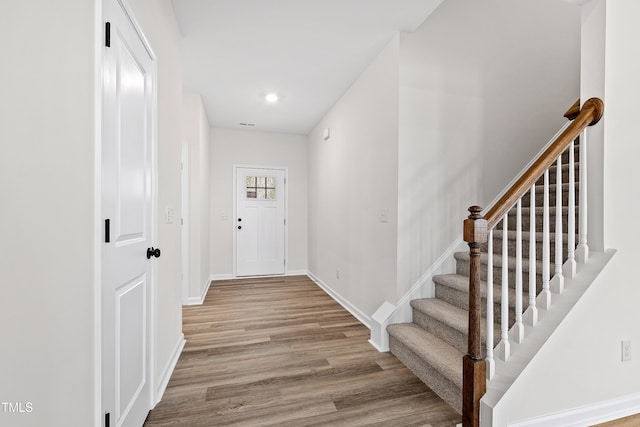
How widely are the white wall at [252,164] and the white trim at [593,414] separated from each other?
13.7 feet

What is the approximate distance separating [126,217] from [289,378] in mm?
1506

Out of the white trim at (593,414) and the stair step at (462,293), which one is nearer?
the white trim at (593,414)

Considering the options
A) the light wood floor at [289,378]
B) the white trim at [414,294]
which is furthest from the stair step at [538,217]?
the light wood floor at [289,378]

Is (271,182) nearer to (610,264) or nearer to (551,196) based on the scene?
(551,196)

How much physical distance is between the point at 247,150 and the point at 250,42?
8.80 feet

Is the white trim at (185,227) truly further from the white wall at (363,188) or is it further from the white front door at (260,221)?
the white wall at (363,188)

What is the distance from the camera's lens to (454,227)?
2631 mm

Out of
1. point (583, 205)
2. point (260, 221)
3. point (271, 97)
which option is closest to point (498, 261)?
point (583, 205)

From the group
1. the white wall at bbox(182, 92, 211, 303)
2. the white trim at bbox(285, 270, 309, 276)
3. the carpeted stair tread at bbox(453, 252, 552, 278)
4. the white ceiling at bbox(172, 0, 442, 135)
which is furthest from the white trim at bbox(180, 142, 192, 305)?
the carpeted stair tread at bbox(453, 252, 552, 278)

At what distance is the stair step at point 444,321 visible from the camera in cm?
194

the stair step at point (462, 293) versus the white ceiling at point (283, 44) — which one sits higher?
the white ceiling at point (283, 44)

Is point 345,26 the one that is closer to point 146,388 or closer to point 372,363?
point 372,363

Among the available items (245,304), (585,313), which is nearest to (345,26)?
(585,313)

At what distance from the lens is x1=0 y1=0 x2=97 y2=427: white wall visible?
33.0 inches
